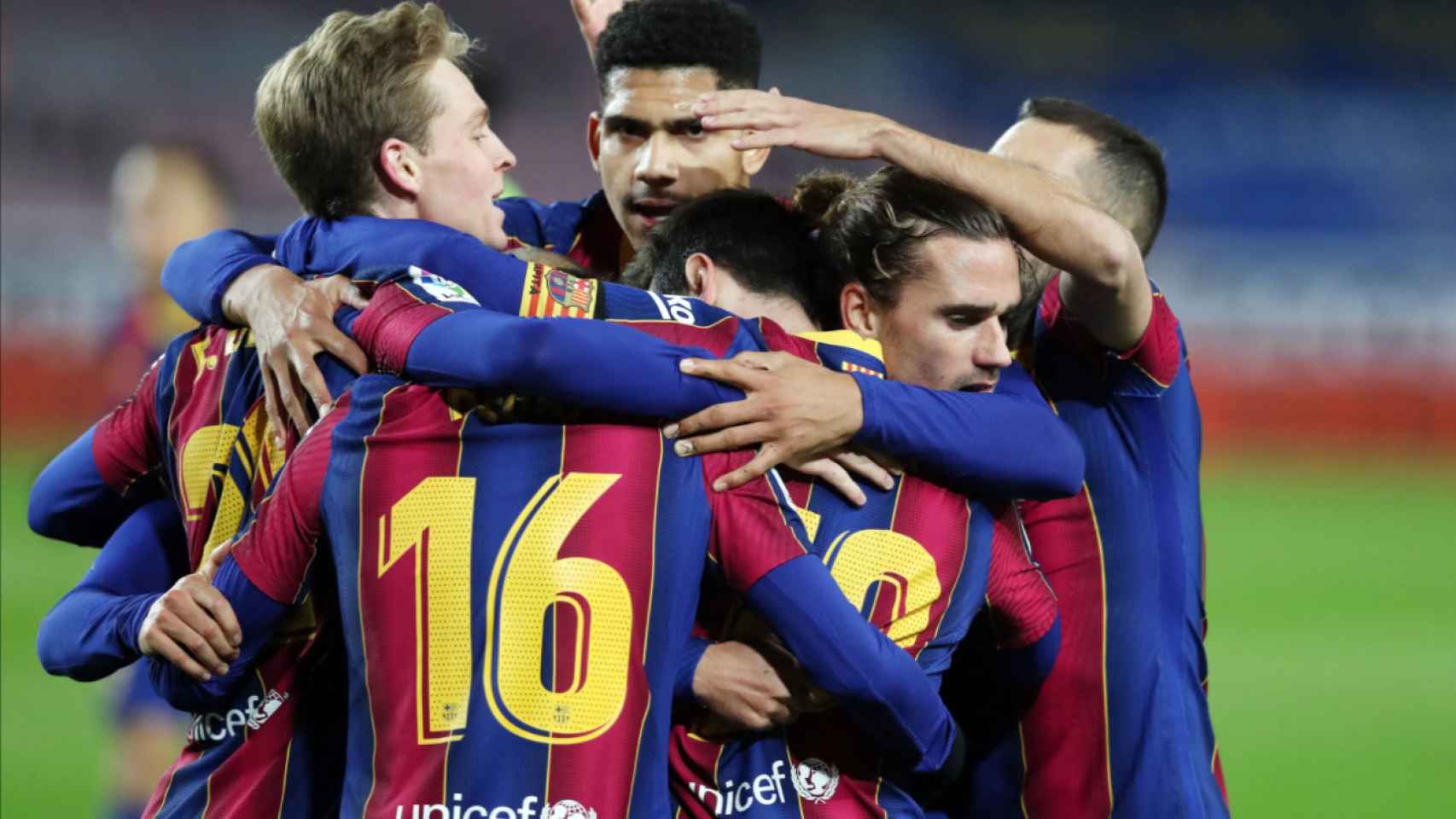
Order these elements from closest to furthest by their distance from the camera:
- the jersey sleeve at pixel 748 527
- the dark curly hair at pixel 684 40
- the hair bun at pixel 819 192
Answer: the jersey sleeve at pixel 748 527 → the hair bun at pixel 819 192 → the dark curly hair at pixel 684 40

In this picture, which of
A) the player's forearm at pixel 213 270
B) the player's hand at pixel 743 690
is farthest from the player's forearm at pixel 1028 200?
the player's forearm at pixel 213 270

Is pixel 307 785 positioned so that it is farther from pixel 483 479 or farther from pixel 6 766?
pixel 6 766

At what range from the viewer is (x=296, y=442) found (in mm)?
2357

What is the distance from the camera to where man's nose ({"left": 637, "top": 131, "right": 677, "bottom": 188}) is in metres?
3.38

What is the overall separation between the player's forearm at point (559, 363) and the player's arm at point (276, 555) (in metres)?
0.20

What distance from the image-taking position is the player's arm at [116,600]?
A: 7.79ft

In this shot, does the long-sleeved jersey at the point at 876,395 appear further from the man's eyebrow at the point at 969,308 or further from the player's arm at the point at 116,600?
the player's arm at the point at 116,600

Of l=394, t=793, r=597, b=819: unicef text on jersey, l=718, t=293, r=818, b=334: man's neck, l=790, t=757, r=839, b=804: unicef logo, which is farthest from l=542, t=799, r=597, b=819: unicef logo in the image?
l=718, t=293, r=818, b=334: man's neck

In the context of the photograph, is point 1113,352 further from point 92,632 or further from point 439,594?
point 92,632

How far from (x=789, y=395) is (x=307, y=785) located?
972 mm

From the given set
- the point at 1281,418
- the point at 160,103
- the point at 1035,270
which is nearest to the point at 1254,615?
the point at 1281,418

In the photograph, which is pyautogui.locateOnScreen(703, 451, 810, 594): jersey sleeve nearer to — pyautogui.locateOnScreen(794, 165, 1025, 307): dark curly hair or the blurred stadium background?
pyautogui.locateOnScreen(794, 165, 1025, 307): dark curly hair

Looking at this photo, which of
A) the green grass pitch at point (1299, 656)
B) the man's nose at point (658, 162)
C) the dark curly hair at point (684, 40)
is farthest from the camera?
Answer: the green grass pitch at point (1299, 656)

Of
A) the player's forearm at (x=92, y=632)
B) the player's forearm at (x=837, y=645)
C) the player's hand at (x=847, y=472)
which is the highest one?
the player's hand at (x=847, y=472)
